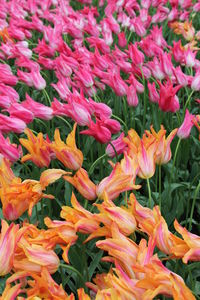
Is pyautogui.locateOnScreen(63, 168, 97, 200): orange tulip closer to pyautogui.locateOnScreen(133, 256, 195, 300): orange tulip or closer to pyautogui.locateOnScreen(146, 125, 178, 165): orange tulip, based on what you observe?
pyautogui.locateOnScreen(146, 125, 178, 165): orange tulip

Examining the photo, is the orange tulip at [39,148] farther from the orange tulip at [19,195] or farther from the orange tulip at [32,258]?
the orange tulip at [32,258]

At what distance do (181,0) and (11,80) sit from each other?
5.28 feet

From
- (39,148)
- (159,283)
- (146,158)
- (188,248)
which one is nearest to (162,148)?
(146,158)

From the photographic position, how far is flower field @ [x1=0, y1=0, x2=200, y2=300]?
1102 mm

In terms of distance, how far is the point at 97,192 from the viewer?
136 cm

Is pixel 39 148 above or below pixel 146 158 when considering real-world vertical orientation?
below

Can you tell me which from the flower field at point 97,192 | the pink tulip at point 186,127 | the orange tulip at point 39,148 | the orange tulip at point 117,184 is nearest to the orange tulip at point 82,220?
the flower field at point 97,192

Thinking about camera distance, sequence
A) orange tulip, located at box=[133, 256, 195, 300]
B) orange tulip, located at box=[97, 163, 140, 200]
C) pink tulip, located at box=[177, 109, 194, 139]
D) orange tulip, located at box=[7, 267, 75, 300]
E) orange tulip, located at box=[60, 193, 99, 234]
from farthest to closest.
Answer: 1. pink tulip, located at box=[177, 109, 194, 139]
2. orange tulip, located at box=[97, 163, 140, 200]
3. orange tulip, located at box=[60, 193, 99, 234]
4. orange tulip, located at box=[7, 267, 75, 300]
5. orange tulip, located at box=[133, 256, 195, 300]

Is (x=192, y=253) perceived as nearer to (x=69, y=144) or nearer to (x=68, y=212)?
(x=68, y=212)

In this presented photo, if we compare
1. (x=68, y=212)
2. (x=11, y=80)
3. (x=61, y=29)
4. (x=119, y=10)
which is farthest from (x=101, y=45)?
(x=68, y=212)

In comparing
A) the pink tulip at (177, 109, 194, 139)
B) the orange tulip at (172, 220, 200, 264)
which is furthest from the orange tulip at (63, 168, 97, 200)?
the pink tulip at (177, 109, 194, 139)

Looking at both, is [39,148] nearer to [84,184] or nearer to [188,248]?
[84,184]

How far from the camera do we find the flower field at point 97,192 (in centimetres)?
110

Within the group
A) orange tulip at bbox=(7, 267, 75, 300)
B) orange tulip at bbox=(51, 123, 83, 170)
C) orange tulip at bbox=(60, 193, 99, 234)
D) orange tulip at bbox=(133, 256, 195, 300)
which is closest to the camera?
orange tulip at bbox=(133, 256, 195, 300)
